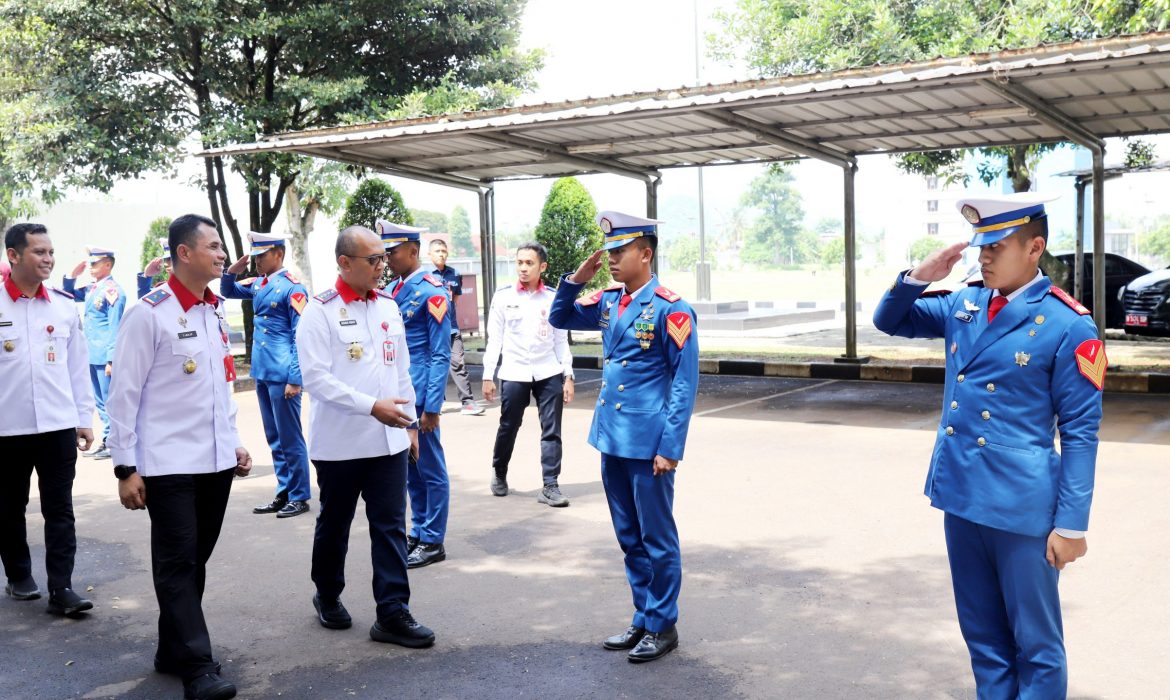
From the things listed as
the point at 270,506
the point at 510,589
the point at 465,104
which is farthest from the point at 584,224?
the point at 510,589

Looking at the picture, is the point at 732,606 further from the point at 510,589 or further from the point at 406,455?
the point at 406,455

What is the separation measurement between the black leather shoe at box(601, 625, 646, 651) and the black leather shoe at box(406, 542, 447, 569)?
1679mm

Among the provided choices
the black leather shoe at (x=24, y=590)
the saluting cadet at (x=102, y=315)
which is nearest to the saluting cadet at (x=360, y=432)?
the black leather shoe at (x=24, y=590)

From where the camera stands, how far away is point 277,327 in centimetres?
737

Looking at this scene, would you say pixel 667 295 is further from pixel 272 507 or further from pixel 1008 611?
pixel 272 507

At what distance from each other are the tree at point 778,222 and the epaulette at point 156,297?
10689 cm

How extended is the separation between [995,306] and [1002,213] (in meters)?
0.31

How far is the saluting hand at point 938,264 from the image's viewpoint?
10.6 feet

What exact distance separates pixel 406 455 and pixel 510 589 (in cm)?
104

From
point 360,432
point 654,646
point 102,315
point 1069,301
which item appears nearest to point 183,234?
point 360,432

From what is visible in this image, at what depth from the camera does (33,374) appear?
530 centimetres

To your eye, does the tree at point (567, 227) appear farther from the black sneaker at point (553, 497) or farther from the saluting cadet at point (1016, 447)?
the saluting cadet at point (1016, 447)

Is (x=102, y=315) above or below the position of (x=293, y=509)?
above

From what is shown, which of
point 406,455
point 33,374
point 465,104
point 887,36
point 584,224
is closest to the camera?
point 406,455
